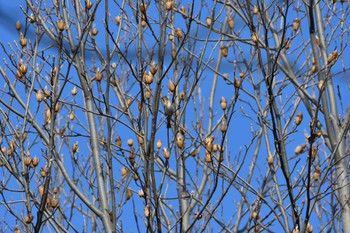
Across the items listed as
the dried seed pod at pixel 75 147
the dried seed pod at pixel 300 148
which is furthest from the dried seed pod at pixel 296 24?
the dried seed pod at pixel 75 147

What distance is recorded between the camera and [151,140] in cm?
351

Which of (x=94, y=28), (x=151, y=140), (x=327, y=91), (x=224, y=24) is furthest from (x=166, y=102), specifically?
(x=224, y=24)

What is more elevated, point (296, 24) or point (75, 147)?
point (296, 24)

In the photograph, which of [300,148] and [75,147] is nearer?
[75,147]

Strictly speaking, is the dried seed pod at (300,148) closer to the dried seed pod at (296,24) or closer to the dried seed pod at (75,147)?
the dried seed pod at (296,24)

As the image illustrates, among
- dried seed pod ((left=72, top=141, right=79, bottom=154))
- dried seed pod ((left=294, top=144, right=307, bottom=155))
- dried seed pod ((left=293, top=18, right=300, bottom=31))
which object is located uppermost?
dried seed pod ((left=293, top=18, right=300, bottom=31))

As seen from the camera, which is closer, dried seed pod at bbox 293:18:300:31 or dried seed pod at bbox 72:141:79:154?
dried seed pod at bbox 72:141:79:154

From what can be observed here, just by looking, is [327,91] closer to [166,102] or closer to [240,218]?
[240,218]

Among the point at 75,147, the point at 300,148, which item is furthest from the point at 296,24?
the point at 75,147

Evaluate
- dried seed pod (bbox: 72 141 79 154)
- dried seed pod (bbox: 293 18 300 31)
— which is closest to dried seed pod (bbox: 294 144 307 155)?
dried seed pod (bbox: 293 18 300 31)

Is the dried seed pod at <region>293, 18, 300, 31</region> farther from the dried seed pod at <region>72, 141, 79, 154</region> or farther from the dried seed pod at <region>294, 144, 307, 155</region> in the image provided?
the dried seed pod at <region>72, 141, 79, 154</region>

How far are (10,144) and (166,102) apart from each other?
1.10 m

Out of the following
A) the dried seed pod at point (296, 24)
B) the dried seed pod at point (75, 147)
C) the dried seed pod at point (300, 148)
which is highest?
the dried seed pod at point (296, 24)

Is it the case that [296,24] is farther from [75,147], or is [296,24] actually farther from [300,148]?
[75,147]
